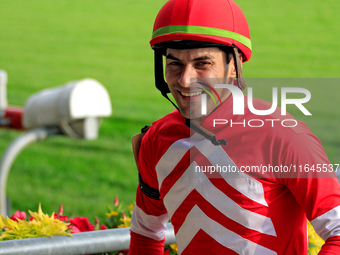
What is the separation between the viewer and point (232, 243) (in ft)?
5.12

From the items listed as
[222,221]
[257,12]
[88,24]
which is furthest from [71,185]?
[257,12]

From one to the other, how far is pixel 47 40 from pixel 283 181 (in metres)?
16.8

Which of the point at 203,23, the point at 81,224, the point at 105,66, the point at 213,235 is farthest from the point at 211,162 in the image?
the point at 105,66

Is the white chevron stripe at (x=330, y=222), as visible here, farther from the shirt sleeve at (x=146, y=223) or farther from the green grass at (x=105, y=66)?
the shirt sleeve at (x=146, y=223)

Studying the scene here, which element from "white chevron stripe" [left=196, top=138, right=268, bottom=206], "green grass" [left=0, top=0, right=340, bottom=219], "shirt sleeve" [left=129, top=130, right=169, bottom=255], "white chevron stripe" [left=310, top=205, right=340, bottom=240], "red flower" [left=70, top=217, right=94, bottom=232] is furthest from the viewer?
"green grass" [left=0, top=0, right=340, bottom=219]

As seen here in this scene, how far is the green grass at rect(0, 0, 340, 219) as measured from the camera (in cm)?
721

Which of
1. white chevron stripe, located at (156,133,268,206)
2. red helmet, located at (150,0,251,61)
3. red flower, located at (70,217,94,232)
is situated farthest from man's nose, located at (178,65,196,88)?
red flower, located at (70,217,94,232)

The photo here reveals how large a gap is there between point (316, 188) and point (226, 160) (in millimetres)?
329

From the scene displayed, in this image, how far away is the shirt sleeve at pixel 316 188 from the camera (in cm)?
137

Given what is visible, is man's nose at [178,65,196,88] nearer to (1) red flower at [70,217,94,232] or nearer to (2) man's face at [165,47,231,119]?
(2) man's face at [165,47,231,119]

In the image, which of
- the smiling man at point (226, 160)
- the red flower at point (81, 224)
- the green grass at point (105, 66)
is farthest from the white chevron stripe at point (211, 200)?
the red flower at point (81, 224)

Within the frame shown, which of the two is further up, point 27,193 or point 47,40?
point 47,40

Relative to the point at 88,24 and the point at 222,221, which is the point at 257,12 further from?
the point at 222,221

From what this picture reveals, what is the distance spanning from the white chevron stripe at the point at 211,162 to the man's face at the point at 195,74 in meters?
0.11
